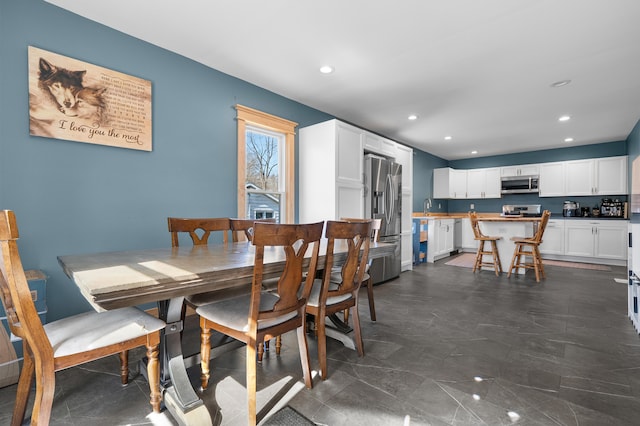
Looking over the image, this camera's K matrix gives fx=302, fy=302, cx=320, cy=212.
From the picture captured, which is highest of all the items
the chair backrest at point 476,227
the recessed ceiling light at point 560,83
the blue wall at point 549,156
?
the recessed ceiling light at point 560,83

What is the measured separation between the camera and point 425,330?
2.72 meters

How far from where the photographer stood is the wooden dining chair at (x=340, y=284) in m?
1.84

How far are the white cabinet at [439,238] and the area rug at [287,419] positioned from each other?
17.4ft

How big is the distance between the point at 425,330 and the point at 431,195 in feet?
19.1

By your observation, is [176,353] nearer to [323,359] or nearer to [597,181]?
[323,359]

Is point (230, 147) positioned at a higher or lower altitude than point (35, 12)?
lower

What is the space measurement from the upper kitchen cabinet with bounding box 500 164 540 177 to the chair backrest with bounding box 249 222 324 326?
7490 mm

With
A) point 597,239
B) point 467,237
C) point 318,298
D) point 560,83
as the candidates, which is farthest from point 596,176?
point 318,298

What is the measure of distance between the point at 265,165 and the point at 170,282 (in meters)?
2.80

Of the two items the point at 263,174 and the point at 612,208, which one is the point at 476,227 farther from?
the point at 263,174

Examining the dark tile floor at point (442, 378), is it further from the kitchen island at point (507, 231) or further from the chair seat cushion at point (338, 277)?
the kitchen island at point (507, 231)

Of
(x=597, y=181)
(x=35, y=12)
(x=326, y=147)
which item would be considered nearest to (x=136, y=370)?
(x=35, y=12)

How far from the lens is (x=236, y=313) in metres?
1.64

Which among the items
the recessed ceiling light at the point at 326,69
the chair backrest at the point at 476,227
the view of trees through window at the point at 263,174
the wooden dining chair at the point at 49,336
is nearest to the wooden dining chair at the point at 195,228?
the wooden dining chair at the point at 49,336
